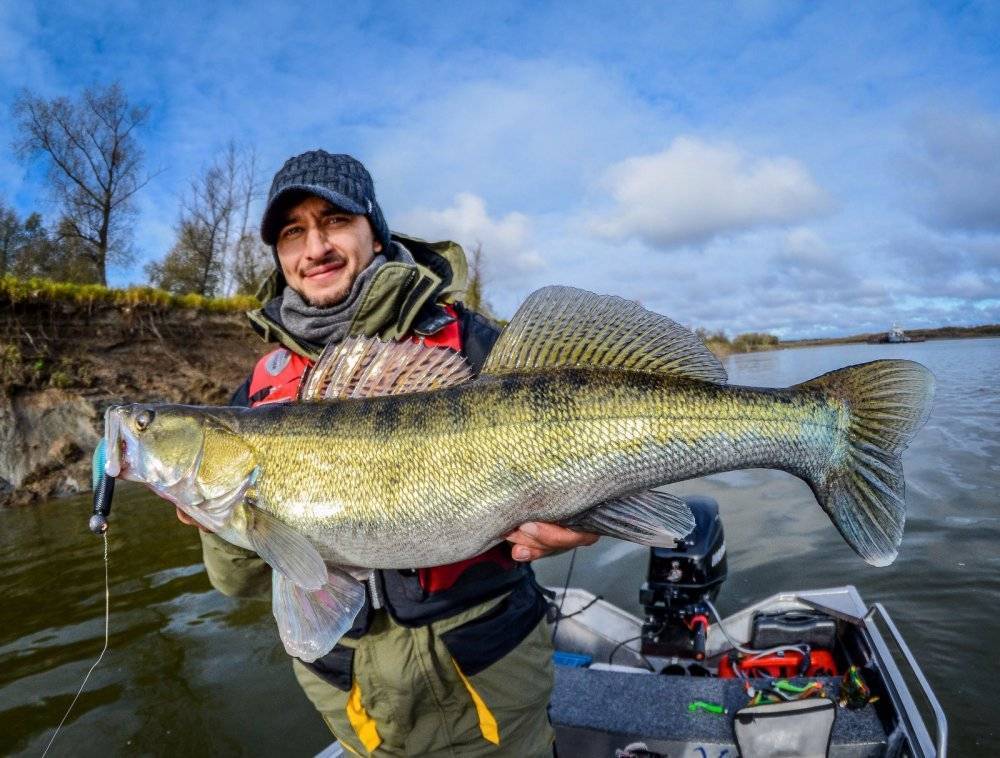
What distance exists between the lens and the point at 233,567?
2.67 m

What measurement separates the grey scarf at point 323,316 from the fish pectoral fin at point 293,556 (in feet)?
3.34

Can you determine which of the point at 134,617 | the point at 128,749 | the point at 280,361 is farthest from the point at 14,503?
the point at 280,361

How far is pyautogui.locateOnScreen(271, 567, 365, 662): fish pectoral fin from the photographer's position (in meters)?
2.22

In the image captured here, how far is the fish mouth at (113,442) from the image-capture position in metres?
2.35

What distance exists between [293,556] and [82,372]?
17971 millimetres

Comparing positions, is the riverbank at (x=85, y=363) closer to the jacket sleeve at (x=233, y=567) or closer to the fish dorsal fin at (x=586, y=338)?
the jacket sleeve at (x=233, y=567)

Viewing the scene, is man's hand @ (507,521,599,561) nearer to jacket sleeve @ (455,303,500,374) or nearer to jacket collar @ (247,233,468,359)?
jacket sleeve @ (455,303,500,374)

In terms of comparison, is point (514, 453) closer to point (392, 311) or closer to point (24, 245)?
point (392, 311)

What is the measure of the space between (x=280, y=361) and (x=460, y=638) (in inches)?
66.3

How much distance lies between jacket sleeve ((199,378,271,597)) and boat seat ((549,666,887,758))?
213 cm

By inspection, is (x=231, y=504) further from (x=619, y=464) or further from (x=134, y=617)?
(x=134, y=617)

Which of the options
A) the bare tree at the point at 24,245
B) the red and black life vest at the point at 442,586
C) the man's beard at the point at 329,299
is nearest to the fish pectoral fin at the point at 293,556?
the red and black life vest at the point at 442,586

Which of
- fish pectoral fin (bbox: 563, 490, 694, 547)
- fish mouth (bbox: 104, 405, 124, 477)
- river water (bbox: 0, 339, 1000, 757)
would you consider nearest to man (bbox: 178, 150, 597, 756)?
fish pectoral fin (bbox: 563, 490, 694, 547)

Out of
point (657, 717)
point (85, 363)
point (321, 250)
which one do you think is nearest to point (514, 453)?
point (321, 250)
